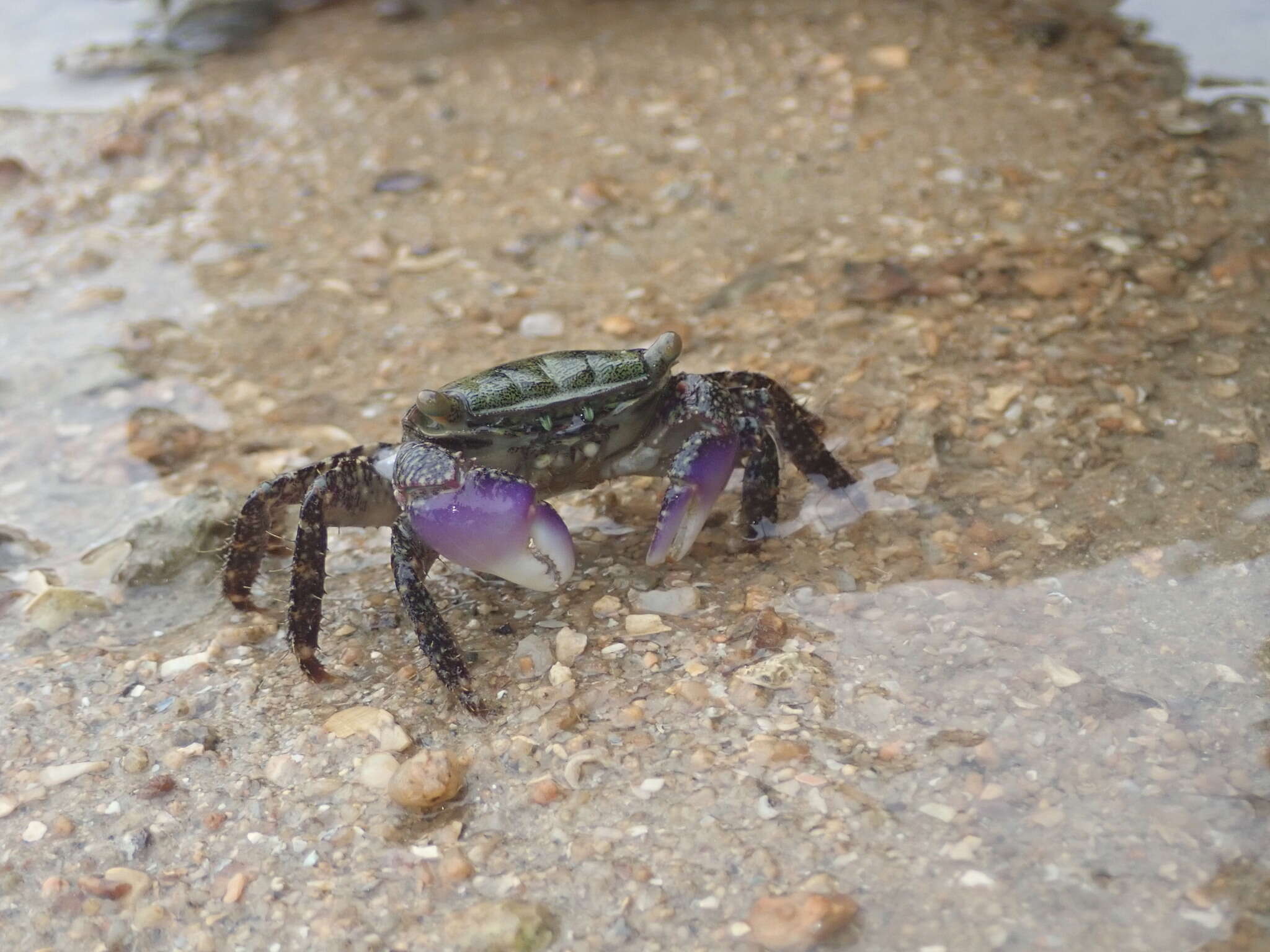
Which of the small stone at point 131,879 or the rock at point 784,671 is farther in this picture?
the rock at point 784,671

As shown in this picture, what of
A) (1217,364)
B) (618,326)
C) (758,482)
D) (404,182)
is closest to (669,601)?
(758,482)

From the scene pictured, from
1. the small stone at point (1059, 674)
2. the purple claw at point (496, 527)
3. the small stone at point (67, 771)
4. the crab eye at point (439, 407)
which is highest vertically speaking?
the crab eye at point (439, 407)

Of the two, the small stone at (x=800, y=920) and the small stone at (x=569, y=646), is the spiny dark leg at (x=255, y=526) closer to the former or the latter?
the small stone at (x=569, y=646)

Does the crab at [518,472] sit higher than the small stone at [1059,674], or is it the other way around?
the crab at [518,472]

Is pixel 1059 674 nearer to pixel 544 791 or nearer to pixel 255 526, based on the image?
pixel 544 791

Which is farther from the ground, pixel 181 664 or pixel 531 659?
pixel 531 659

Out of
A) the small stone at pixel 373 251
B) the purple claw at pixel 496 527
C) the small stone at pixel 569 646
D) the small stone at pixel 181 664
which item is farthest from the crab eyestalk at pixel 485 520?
the small stone at pixel 373 251

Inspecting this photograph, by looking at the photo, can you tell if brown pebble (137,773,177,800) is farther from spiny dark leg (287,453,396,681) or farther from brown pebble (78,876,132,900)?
spiny dark leg (287,453,396,681)

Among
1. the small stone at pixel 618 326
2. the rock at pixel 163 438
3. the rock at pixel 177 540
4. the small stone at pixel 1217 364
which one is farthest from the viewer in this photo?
the small stone at pixel 618 326
